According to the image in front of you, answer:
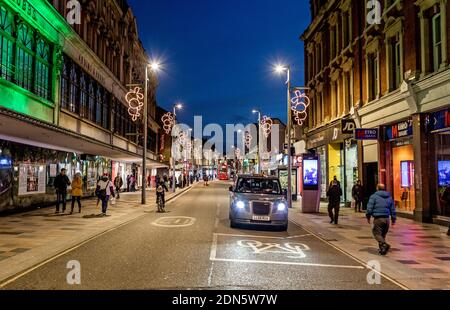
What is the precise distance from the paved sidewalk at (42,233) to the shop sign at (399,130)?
12.6m

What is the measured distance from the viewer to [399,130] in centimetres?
1958

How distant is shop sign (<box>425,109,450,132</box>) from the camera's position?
15.8 metres

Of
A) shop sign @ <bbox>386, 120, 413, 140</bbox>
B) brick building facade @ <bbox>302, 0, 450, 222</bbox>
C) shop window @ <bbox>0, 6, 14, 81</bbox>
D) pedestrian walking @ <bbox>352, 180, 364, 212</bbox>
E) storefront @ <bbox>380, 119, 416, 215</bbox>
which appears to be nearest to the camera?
shop window @ <bbox>0, 6, 14, 81</bbox>

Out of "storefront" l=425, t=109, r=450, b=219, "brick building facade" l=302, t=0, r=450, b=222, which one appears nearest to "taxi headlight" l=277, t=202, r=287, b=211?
"brick building facade" l=302, t=0, r=450, b=222

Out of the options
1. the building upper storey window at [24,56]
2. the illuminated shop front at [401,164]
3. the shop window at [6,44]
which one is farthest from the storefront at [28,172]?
the illuminated shop front at [401,164]

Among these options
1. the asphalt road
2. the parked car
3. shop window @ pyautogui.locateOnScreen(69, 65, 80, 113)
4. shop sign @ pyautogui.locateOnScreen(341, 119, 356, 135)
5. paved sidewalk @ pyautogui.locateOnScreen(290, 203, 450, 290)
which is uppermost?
shop window @ pyautogui.locateOnScreen(69, 65, 80, 113)

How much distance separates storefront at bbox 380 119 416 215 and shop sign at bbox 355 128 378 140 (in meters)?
0.81

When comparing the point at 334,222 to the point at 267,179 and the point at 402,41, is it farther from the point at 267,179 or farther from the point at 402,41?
the point at 402,41

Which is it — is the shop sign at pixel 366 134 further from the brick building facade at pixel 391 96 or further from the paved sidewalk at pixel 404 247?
the paved sidewalk at pixel 404 247

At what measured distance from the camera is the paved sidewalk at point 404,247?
810 centimetres

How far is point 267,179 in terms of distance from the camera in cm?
1622

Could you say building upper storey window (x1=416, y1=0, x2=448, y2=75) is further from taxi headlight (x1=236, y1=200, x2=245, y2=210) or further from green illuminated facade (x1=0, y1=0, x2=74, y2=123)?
green illuminated facade (x1=0, y1=0, x2=74, y2=123)
